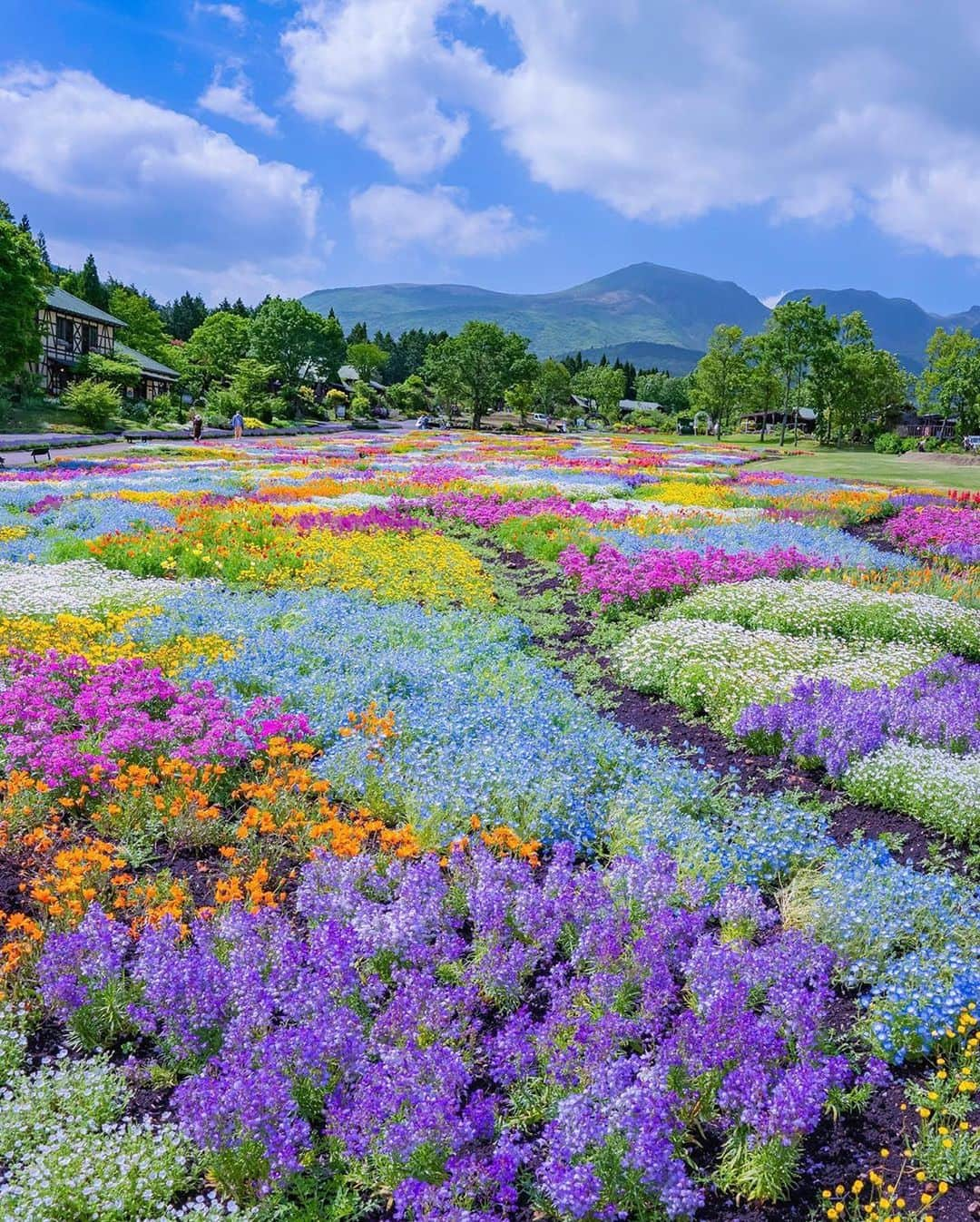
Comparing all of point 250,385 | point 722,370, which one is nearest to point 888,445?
point 722,370

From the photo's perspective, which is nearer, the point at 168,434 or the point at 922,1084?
the point at 922,1084

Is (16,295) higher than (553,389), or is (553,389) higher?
(553,389)

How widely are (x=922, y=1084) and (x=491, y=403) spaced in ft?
317

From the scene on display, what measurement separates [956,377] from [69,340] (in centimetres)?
8261

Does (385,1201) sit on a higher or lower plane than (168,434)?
lower

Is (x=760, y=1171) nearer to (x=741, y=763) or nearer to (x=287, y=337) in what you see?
(x=741, y=763)

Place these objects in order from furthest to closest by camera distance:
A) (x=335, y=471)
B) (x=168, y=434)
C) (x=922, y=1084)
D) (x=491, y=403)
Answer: (x=491, y=403), (x=168, y=434), (x=335, y=471), (x=922, y=1084)

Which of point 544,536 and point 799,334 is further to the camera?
point 799,334

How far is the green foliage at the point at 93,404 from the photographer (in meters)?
50.2

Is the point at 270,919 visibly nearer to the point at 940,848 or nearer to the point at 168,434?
the point at 940,848

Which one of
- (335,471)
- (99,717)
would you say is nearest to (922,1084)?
(99,717)

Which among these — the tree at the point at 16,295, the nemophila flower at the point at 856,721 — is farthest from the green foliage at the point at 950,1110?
the tree at the point at 16,295

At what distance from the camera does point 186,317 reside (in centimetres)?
13275

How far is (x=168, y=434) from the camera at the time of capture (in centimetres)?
5303
